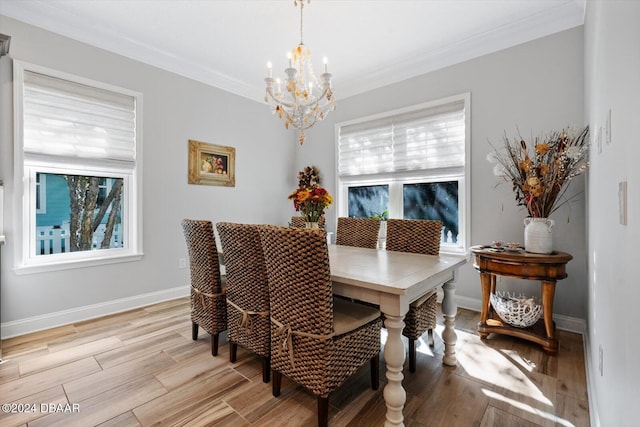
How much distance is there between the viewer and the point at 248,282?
180 centimetres

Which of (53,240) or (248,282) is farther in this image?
(53,240)

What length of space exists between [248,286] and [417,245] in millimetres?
1353

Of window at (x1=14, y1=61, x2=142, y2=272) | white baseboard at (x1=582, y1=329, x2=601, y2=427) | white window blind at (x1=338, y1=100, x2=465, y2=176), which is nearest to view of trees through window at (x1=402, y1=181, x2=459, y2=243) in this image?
white window blind at (x1=338, y1=100, x2=465, y2=176)

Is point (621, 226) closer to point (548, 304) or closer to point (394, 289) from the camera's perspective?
point (394, 289)

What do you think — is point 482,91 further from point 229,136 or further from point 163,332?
point 163,332

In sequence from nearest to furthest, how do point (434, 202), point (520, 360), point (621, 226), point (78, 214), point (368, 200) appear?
point (621, 226) < point (520, 360) < point (78, 214) < point (434, 202) < point (368, 200)

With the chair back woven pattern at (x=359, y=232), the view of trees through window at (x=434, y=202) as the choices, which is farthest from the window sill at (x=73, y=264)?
the view of trees through window at (x=434, y=202)

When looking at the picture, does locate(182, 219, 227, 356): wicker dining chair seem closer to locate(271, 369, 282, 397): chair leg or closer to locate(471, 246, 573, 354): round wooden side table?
locate(271, 369, 282, 397): chair leg

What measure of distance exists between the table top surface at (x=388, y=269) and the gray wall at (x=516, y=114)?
125 centimetres

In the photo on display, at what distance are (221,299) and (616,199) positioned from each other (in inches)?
87.0

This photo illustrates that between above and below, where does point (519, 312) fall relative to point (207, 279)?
Answer: below

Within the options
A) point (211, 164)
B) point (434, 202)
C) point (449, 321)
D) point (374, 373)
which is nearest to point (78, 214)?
point (211, 164)

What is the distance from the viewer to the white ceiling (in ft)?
8.10

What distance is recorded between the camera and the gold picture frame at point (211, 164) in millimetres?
3594
